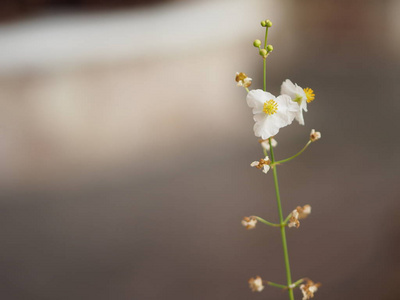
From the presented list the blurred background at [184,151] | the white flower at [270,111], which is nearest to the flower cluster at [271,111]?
the white flower at [270,111]

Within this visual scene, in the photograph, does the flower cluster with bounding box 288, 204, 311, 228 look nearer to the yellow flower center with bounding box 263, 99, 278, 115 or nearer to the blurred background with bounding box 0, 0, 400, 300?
the yellow flower center with bounding box 263, 99, 278, 115

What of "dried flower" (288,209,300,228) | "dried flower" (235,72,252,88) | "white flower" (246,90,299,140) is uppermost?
"dried flower" (235,72,252,88)

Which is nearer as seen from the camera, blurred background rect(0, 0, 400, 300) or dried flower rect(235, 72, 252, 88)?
dried flower rect(235, 72, 252, 88)

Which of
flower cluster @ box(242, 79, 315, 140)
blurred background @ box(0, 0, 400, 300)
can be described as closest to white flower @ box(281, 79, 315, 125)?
flower cluster @ box(242, 79, 315, 140)

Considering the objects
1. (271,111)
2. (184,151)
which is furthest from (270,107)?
(184,151)

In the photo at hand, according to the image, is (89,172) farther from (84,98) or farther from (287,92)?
(287,92)

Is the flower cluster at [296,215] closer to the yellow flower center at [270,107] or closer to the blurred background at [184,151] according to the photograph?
the yellow flower center at [270,107]

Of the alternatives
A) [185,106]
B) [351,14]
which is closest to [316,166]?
[185,106]

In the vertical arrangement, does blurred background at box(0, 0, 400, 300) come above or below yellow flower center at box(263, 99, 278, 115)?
above
